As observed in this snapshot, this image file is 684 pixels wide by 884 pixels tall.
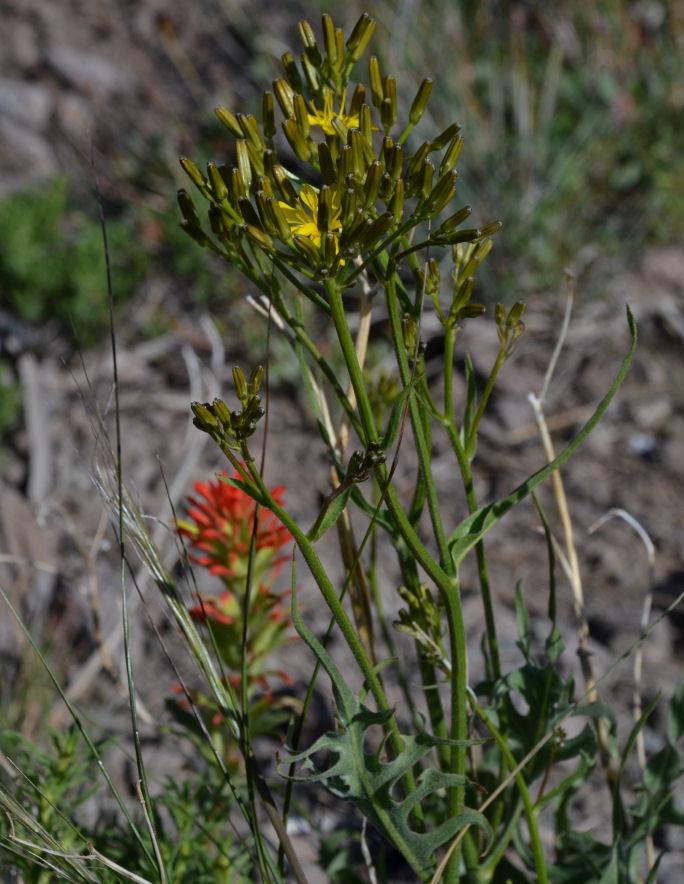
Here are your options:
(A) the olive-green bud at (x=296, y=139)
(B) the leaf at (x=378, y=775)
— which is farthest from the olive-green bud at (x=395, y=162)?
(B) the leaf at (x=378, y=775)

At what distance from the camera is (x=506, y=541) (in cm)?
235

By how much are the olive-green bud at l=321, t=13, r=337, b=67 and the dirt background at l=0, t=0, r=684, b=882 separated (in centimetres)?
81

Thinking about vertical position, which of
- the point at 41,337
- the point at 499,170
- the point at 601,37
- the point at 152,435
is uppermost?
the point at 601,37

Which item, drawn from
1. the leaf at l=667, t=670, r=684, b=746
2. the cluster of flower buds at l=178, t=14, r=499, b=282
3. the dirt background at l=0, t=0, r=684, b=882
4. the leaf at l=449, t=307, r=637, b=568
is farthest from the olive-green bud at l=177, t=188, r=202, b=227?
the leaf at l=667, t=670, r=684, b=746

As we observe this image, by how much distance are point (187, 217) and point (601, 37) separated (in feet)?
10.7

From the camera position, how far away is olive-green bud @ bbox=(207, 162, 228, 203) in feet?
2.75

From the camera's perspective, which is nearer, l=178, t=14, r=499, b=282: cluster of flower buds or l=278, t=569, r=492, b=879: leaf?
l=178, t=14, r=499, b=282: cluster of flower buds

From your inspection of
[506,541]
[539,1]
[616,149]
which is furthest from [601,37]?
[506,541]

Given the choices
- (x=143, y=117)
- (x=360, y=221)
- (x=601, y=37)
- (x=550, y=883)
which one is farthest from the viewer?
(x=143, y=117)

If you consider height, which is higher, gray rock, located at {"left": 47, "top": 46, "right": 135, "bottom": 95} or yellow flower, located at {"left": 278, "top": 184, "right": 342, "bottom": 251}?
gray rock, located at {"left": 47, "top": 46, "right": 135, "bottom": 95}

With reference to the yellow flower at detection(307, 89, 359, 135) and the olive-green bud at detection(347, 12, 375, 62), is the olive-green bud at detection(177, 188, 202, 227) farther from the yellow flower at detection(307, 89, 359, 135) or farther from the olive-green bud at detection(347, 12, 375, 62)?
the olive-green bud at detection(347, 12, 375, 62)

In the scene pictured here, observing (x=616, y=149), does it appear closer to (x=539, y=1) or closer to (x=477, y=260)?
(x=539, y=1)

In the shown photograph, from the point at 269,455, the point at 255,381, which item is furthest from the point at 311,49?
the point at 269,455

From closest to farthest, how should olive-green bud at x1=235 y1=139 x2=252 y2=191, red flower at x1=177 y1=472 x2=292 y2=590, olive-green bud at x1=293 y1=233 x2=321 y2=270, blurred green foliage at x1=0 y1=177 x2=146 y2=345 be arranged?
olive-green bud at x1=293 y1=233 x2=321 y2=270 < olive-green bud at x1=235 y1=139 x2=252 y2=191 < red flower at x1=177 y1=472 x2=292 y2=590 < blurred green foliage at x1=0 y1=177 x2=146 y2=345
